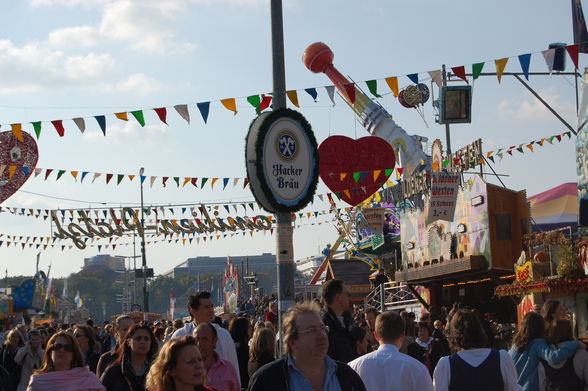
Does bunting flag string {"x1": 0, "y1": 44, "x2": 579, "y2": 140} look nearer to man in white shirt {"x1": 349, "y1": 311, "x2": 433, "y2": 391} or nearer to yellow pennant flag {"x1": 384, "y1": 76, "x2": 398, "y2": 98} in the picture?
yellow pennant flag {"x1": 384, "y1": 76, "x2": 398, "y2": 98}

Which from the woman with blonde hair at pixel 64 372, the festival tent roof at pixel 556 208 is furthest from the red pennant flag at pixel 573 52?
the festival tent roof at pixel 556 208

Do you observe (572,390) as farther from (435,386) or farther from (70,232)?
(70,232)

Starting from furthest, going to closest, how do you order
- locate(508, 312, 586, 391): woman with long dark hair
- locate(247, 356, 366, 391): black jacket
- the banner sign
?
the banner sign → locate(508, 312, 586, 391): woman with long dark hair → locate(247, 356, 366, 391): black jacket

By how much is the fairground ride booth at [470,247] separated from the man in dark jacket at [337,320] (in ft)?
52.9

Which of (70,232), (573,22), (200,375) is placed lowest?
(200,375)

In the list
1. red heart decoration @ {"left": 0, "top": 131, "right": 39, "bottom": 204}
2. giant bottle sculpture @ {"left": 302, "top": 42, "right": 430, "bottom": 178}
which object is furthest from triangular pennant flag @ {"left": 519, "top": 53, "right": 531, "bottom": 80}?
giant bottle sculpture @ {"left": 302, "top": 42, "right": 430, "bottom": 178}

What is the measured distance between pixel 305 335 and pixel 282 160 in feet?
15.5

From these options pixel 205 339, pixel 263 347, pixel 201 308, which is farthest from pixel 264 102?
pixel 205 339

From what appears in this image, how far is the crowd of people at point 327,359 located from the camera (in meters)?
4.75

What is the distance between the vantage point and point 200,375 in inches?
201

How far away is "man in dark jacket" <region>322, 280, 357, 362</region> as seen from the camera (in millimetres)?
7718

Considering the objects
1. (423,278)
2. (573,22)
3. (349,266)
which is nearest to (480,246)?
(423,278)

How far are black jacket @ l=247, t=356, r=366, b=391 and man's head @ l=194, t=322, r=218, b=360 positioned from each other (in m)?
2.42

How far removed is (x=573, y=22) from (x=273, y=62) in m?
16.6
